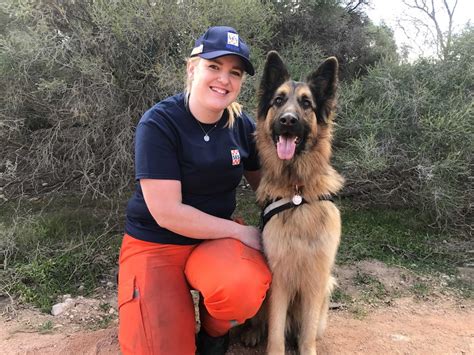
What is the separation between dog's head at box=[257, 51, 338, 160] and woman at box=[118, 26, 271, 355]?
0.30m

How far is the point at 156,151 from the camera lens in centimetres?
241

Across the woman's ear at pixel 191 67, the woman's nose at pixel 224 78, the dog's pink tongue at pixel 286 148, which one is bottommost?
the dog's pink tongue at pixel 286 148

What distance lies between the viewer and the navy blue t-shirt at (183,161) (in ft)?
7.97

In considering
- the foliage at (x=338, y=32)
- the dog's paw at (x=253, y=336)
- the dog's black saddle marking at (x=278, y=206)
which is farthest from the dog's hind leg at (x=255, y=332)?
the foliage at (x=338, y=32)

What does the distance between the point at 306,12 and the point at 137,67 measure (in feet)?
9.58

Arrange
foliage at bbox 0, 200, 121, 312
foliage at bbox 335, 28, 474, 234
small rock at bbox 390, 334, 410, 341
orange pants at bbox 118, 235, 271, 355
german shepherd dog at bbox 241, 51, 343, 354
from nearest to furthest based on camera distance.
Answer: orange pants at bbox 118, 235, 271, 355 < german shepherd dog at bbox 241, 51, 343, 354 < small rock at bbox 390, 334, 410, 341 < foliage at bbox 0, 200, 121, 312 < foliage at bbox 335, 28, 474, 234

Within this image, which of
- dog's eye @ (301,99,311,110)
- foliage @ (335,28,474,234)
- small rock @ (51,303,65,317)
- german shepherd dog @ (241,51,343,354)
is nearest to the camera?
german shepherd dog @ (241,51,343,354)

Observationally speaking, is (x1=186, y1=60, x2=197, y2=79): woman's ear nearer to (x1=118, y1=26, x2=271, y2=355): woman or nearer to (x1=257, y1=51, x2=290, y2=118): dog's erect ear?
(x1=118, y1=26, x2=271, y2=355): woman

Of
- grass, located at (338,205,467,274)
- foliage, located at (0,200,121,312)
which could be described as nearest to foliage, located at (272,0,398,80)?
grass, located at (338,205,467,274)

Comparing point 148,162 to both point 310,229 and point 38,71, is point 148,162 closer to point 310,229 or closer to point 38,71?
point 310,229

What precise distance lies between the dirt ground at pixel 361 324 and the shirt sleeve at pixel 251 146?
1390 mm

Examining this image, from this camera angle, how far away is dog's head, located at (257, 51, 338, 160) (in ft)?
8.74

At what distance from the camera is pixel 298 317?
112 inches

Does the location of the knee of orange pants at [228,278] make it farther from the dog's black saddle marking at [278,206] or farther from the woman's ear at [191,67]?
the woman's ear at [191,67]
